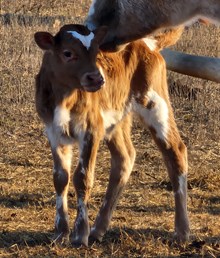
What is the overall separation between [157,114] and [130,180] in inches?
63.9

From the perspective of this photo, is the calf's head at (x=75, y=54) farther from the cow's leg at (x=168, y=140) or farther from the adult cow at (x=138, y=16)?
the cow's leg at (x=168, y=140)

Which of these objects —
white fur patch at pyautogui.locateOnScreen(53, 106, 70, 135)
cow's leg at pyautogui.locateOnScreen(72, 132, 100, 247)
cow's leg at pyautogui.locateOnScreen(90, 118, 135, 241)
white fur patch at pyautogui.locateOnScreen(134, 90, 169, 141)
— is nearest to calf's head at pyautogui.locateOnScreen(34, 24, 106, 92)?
white fur patch at pyautogui.locateOnScreen(53, 106, 70, 135)

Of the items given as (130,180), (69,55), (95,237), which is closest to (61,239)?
(95,237)

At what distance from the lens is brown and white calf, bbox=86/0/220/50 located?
6.53m

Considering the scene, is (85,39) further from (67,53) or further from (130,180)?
(130,180)

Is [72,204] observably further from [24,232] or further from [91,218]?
[24,232]

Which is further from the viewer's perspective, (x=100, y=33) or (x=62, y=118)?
(x=62, y=118)

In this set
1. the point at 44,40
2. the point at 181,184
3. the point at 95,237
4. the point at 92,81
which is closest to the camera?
the point at 92,81

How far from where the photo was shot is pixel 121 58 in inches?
274

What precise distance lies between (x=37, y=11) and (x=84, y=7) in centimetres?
123

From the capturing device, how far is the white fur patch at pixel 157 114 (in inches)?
277

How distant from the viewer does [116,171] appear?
727cm

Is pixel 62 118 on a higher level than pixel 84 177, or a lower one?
higher

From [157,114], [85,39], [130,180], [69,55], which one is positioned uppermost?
[85,39]
